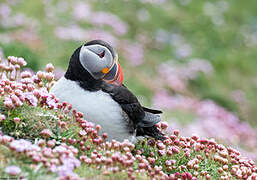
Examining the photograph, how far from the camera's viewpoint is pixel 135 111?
18.5ft

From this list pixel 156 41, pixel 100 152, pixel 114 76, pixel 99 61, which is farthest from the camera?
pixel 156 41

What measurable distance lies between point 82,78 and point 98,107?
1.48ft

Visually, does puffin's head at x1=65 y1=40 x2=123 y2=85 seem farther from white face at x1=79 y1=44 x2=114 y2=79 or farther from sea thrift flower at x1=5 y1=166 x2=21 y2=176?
sea thrift flower at x1=5 y1=166 x2=21 y2=176

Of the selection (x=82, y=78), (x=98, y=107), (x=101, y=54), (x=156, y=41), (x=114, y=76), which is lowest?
(x=98, y=107)

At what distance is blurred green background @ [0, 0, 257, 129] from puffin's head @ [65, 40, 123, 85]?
8.47 metres

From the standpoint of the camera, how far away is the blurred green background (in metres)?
15.6

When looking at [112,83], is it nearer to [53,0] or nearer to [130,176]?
[130,176]

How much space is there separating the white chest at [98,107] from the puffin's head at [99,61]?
0.22 m

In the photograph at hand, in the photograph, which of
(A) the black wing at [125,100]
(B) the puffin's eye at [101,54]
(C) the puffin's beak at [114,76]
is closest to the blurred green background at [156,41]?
(A) the black wing at [125,100]

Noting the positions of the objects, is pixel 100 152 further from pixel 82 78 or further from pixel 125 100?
pixel 82 78

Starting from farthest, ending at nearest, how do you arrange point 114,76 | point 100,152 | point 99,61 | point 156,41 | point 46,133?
point 156,41
point 114,76
point 99,61
point 100,152
point 46,133

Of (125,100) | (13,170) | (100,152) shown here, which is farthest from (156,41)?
(13,170)

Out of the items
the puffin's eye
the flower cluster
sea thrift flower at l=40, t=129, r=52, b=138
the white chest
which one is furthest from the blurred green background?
sea thrift flower at l=40, t=129, r=52, b=138

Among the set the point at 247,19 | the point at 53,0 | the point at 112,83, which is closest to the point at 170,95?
the point at 53,0
